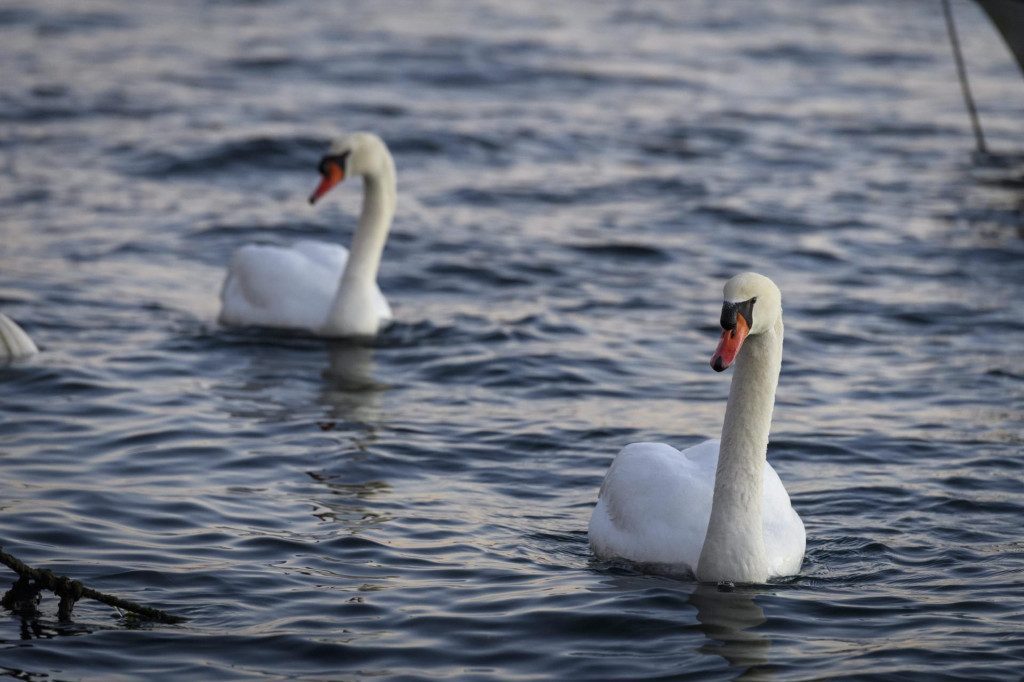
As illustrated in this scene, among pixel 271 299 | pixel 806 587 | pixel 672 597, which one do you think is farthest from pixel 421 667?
pixel 271 299

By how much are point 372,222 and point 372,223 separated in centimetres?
1

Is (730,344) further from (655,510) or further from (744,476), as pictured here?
(655,510)

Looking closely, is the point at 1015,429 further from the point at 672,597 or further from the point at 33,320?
the point at 33,320

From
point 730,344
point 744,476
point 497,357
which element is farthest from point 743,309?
point 497,357

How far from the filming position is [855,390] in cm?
1040

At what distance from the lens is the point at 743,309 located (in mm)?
6387

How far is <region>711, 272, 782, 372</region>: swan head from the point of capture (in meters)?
6.29

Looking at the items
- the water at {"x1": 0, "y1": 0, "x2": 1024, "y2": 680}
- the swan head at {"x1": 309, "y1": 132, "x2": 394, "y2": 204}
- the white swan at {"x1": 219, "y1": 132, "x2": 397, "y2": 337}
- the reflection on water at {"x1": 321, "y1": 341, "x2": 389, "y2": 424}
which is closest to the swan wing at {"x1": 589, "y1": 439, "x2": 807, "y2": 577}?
the water at {"x1": 0, "y1": 0, "x2": 1024, "y2": 680}

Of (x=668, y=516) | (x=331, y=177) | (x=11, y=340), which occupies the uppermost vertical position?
(x=331, y=177)

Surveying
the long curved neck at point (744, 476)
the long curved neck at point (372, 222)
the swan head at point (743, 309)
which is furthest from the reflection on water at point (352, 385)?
the swan head at point (743, 309)

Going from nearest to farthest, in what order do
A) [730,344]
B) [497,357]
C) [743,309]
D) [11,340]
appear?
[730,344] < [743,309] < [11,340] < [497,357]

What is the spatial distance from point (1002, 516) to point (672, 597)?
7.12 feet

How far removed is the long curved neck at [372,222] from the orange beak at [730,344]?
19.2ft

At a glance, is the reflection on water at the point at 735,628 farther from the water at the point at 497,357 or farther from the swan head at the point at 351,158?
the swan head at the point at 351,158
